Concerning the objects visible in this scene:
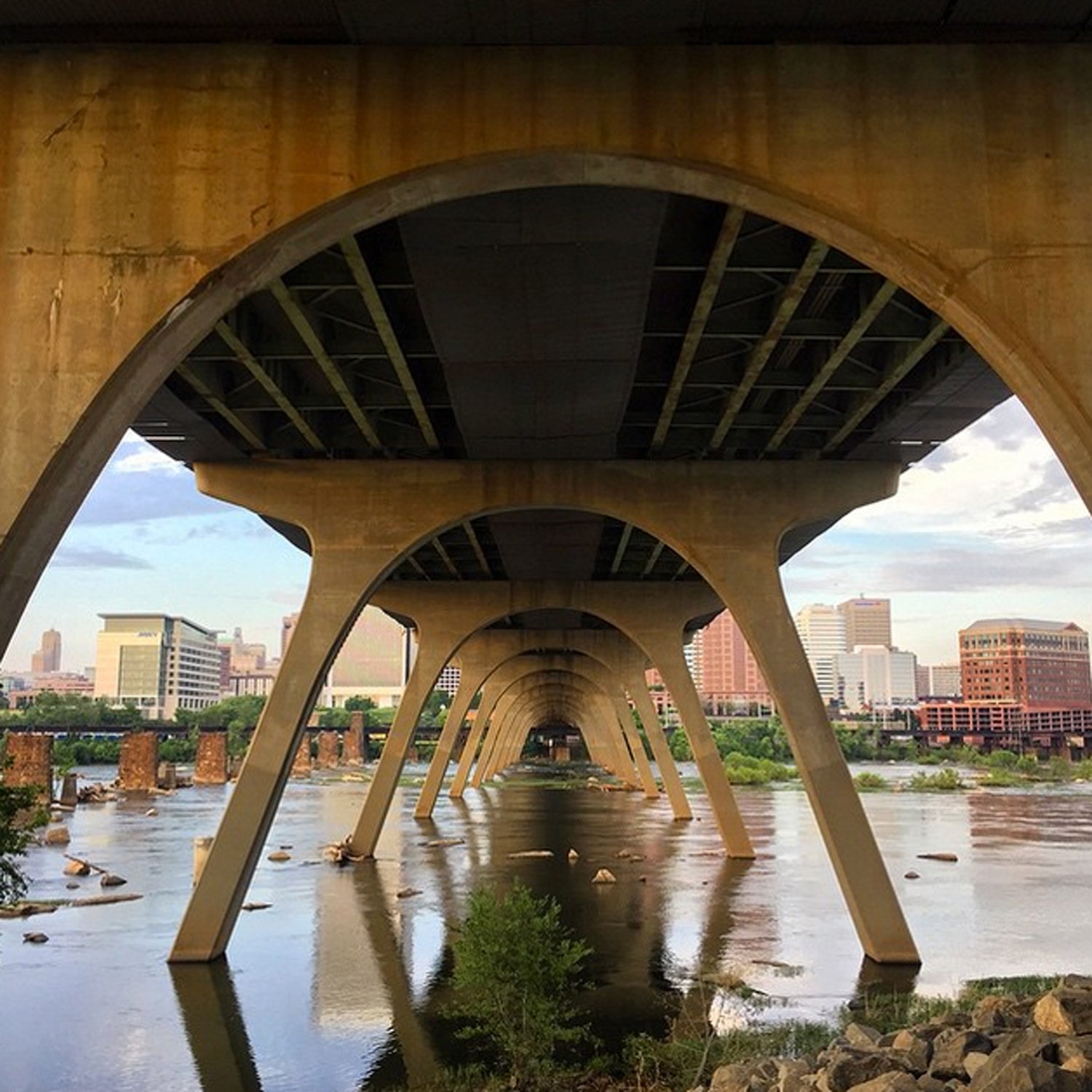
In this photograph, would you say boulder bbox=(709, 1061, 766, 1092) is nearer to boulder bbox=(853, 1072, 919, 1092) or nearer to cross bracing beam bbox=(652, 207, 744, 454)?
boulder bbox=(853, 1072, 919, 1092)

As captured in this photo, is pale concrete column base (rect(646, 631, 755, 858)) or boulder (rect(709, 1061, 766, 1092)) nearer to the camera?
boulder (rect(709, 1061, 766, 1092))

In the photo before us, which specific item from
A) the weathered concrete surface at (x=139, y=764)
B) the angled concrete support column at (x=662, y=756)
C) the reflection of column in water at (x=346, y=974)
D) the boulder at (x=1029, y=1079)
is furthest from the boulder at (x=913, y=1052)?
the weathered concrete surface at (x=139, y=764)

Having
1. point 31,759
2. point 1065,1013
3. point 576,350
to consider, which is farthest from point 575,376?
point 31,759

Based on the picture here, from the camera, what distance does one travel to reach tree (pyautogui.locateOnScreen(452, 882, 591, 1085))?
1374 centimetres

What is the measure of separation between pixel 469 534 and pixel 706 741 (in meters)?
12.5

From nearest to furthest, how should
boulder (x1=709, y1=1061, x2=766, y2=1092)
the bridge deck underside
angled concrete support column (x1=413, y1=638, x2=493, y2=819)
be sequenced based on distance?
boulder (x1=709, y1=1061, x2=766, y2=1092)
the bridge deck underside
angled concrete support column (x1=413, y1=638, x2=493, y2=819)

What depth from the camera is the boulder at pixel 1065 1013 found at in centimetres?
1146

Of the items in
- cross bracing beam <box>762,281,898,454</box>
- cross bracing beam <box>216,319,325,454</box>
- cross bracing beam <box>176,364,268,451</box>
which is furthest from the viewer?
cross bracing beam <box>176,364,268,451</box>

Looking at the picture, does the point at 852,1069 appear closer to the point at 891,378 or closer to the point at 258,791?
the point at 891,378

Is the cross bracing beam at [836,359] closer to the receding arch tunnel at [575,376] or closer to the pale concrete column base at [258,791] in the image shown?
the receding arch tunnel at [575,376]

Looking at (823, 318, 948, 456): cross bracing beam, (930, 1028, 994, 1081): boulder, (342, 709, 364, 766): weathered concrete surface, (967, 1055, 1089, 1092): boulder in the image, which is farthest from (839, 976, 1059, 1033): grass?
(342, 709, 364, 766): weathered concrete surface

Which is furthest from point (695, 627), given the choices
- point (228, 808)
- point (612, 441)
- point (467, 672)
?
point (228, 808)

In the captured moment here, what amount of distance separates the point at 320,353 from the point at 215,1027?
1077 centimetres

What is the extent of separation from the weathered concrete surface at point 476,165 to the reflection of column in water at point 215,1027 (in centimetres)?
720
